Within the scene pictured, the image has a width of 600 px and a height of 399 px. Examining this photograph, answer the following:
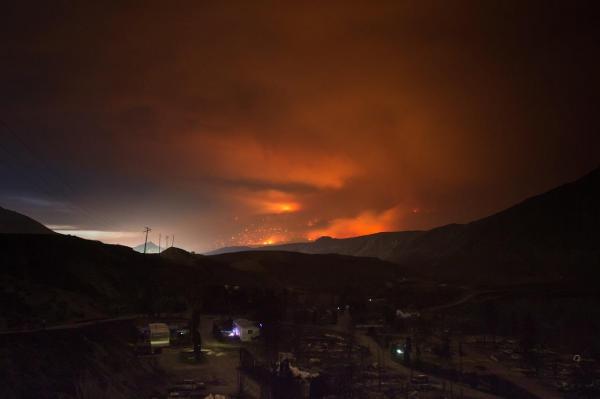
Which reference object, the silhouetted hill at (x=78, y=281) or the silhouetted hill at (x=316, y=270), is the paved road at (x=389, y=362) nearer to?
the silhouetted hill at (x=78, y=281)

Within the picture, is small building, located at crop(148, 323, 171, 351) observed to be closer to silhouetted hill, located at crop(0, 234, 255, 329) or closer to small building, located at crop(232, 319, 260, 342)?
silhouetted hill, located at crop(0, 234, 255, 329)

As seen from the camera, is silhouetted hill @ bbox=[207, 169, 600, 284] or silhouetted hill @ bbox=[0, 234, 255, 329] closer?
silhouetted hill @ bbox=[0, 234, 255, 329]

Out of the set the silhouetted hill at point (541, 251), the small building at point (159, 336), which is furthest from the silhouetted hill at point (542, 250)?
the small building at point (159, 336)

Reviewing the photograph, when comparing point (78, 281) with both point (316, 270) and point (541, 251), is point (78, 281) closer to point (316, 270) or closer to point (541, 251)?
point (316, 270)

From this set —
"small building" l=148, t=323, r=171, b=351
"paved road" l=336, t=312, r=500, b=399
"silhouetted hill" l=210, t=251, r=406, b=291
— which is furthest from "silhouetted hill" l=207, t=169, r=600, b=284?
"small building" l=148, t=323, r=171, b=351

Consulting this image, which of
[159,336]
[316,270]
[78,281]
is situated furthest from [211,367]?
[316,270]

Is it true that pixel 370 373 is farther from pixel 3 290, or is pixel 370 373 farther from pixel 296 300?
pixel 296 300
